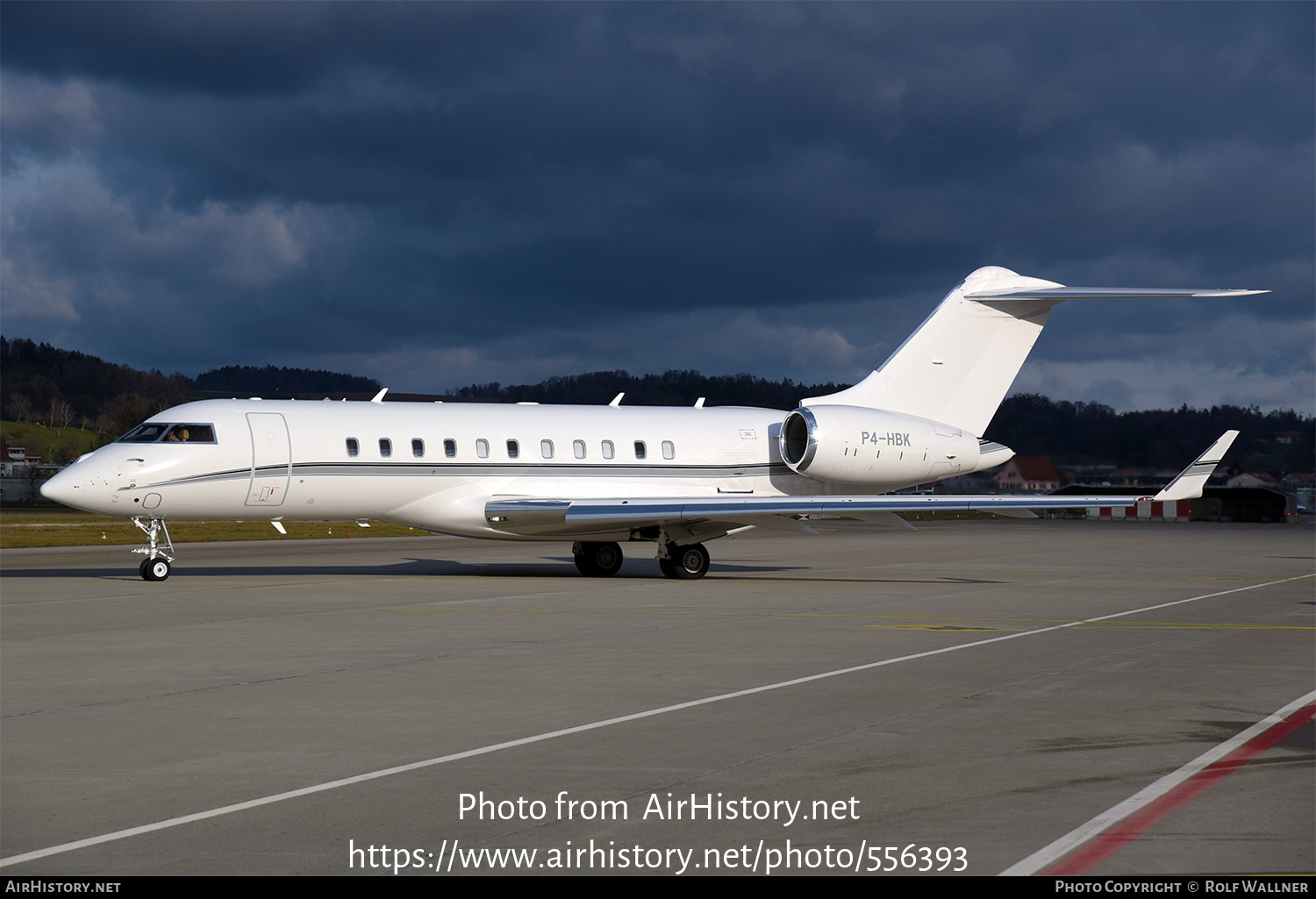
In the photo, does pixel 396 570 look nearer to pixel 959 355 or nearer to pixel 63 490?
pixel 63 490

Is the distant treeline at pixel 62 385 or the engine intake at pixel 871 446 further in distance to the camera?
the distant treeline at pixel 62 385

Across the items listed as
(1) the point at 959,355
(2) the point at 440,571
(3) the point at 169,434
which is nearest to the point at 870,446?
(1) the point at 959,355

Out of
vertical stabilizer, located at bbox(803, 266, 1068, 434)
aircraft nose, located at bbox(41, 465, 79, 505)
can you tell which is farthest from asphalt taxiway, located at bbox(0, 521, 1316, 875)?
vertical stabilizer, located at bbox(803, 266, 1068, 434)

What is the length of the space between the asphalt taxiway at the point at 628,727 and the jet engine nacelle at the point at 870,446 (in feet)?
18.2

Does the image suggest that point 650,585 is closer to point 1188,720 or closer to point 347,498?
point 347,498

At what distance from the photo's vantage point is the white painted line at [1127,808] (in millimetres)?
5961

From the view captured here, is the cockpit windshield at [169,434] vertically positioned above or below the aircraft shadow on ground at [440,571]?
above

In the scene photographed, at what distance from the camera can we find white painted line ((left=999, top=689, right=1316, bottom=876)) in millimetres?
5961

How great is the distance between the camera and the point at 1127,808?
22.9ft

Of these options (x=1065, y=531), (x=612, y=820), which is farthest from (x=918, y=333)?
(x=1065, y=531)

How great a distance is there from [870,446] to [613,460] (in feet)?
18.2

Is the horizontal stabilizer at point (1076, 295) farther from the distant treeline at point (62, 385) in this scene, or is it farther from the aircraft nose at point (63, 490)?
the distant treeline at point (62, 385)

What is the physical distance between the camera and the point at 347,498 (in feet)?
79.5

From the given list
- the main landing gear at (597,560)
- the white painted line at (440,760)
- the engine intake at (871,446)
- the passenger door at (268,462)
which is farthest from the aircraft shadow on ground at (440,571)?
the white painted line at (440,760)
